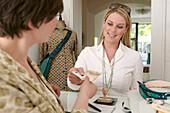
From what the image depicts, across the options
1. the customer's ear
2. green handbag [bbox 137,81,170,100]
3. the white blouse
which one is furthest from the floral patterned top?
the white blouse

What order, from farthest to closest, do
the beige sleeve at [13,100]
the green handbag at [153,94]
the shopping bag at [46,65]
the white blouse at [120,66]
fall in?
the shopping bag at [46,65] < the white blouse at [120,66] < the green handbag at [153,94] < the beige sleeve at [13,100]

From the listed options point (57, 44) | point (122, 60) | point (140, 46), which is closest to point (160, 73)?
point (122, 60)

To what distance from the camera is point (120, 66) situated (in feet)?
6.32

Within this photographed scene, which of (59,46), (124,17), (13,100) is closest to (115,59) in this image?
(124,17)

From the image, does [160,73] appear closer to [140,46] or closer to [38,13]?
[38,13]

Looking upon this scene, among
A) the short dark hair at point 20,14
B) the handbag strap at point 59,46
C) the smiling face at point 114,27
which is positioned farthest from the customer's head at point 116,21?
the short dark hair at point 20,14

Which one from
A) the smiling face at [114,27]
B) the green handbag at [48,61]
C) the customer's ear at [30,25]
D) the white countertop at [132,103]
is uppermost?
the smiling face at [114,27]

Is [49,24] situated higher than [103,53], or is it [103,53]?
[49,24]

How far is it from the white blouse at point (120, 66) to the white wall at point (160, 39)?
1.04 meters

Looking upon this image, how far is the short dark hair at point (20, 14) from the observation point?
594 millimetres

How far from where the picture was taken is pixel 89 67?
1.99 m

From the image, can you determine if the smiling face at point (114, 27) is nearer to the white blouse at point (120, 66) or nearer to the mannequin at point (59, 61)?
the white blouse at point (120, 66)

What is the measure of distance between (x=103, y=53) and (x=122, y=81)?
0.39 meters

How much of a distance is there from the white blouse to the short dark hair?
4.40ft
